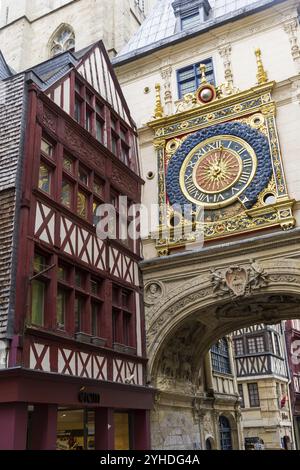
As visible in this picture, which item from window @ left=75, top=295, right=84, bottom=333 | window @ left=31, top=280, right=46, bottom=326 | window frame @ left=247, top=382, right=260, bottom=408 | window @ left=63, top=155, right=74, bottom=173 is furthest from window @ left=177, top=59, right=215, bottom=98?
window frame @ left=247, top=382, right=260, bottom=408

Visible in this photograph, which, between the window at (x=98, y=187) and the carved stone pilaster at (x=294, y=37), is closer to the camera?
the window at (x=98, y=187)

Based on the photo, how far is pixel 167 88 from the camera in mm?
15250

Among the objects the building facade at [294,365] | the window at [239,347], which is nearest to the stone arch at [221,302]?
the window at [239,347]

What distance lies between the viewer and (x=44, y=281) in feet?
31.3

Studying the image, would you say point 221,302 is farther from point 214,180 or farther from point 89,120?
point 89,120

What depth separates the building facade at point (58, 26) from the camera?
68.6 feet

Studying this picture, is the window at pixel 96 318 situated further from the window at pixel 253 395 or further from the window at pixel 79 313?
the window at pixel 253 395

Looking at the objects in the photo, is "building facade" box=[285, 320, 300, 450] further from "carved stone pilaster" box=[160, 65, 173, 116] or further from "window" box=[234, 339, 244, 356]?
"carved stone pilaster" box=[160, 65, 173, 116]

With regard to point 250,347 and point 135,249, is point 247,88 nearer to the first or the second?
point 135,249

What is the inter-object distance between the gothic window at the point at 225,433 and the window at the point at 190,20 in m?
13.9

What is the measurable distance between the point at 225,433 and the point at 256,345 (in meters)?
10.4

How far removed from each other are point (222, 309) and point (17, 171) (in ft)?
22.3

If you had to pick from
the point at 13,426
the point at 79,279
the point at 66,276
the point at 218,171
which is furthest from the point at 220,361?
the point at 13,426

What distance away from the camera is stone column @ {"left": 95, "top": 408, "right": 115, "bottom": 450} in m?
9.95
